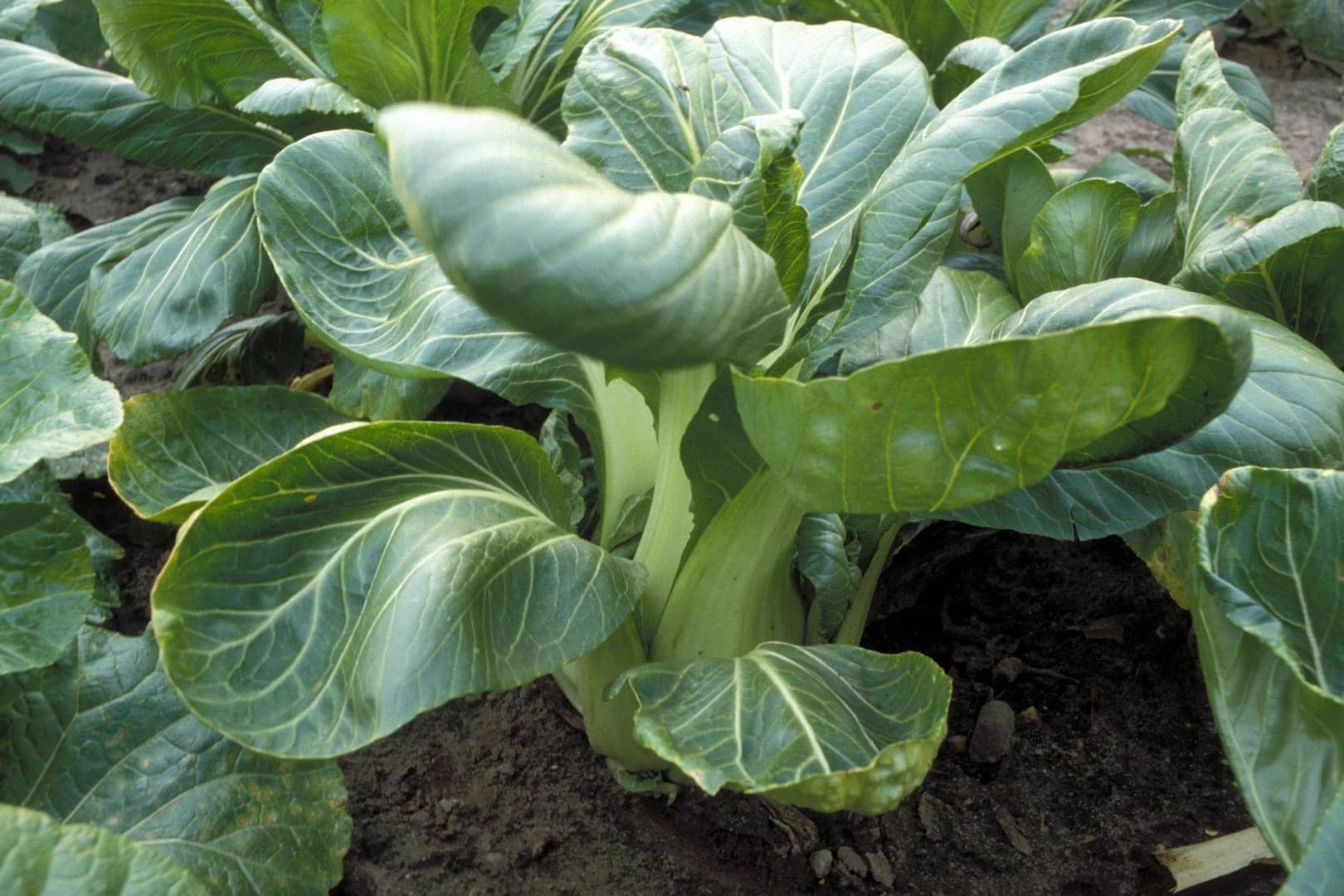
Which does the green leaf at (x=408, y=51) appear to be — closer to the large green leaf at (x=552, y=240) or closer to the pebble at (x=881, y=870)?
the large green leaf at (x=552, y=240)

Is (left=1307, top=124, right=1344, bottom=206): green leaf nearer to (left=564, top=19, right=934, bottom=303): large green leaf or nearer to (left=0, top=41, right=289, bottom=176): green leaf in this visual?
(left=564, top=19, right=934, bottom=303): large green leaf

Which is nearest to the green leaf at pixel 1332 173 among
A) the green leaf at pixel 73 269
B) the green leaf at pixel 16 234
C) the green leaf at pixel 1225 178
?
the green leaf at pixel 1225 178

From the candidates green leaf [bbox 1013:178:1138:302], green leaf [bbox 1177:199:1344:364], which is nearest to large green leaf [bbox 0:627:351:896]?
green leaf [bbox 1013:178:1138:302]

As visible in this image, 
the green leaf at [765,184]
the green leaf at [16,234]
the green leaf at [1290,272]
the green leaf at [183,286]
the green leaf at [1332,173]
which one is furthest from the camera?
the green leaf at [16,234]

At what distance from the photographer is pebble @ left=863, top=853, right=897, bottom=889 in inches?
50.2

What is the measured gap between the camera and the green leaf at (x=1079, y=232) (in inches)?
50.6

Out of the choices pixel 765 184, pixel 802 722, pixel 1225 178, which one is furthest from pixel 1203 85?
pixel 802 722

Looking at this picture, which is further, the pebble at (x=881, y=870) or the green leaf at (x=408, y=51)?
the green leaf at (x=408, y=51)

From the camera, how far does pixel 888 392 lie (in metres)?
0.85

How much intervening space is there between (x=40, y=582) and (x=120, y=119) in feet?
3.17

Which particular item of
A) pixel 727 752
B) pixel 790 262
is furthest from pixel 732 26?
pixel 727 752

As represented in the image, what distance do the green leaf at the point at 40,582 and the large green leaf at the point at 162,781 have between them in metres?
0.09

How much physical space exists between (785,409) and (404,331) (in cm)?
52

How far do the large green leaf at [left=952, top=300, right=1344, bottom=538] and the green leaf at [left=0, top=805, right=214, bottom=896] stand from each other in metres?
0.80
